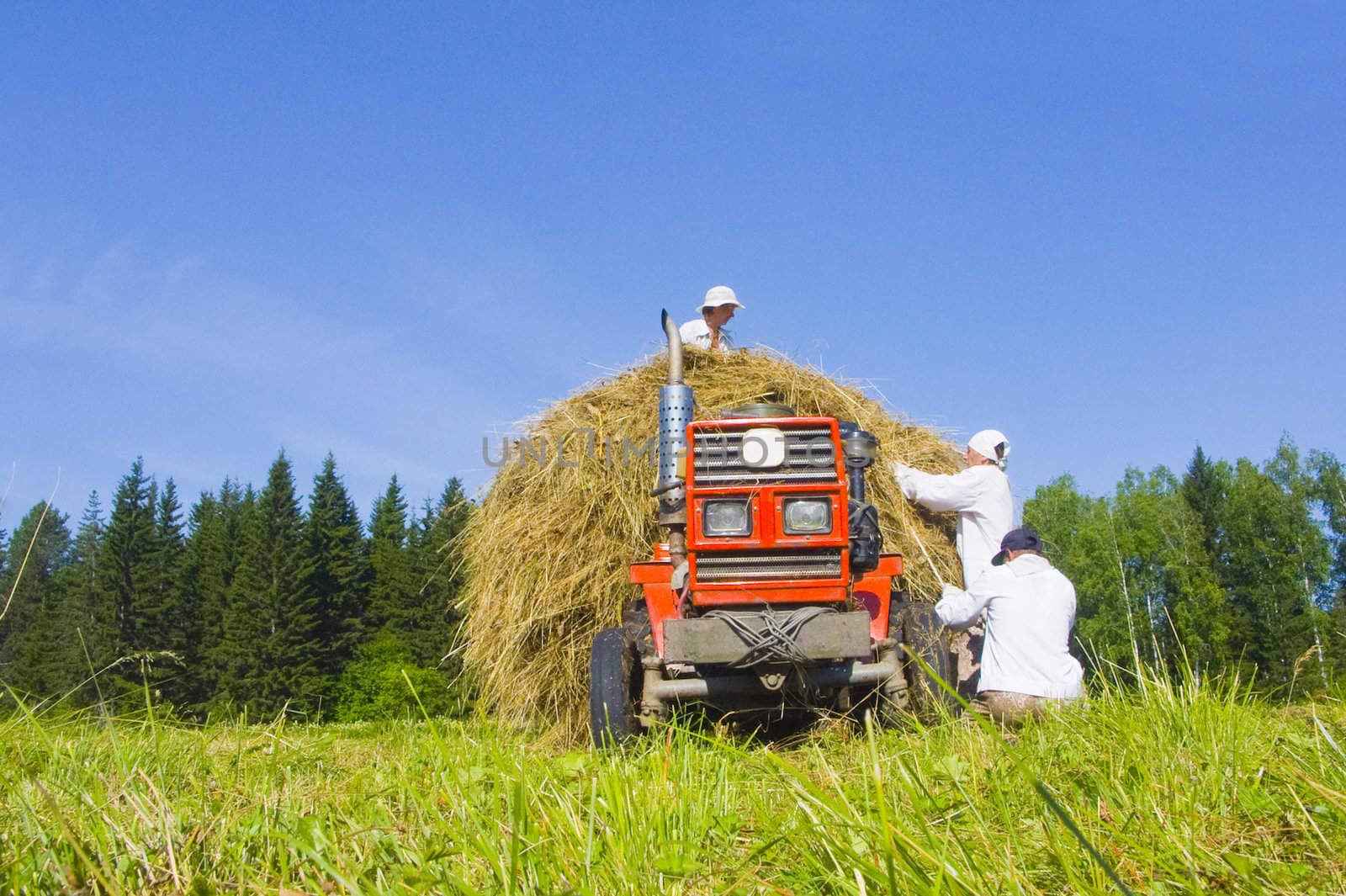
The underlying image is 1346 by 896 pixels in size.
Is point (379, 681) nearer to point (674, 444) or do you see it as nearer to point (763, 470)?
point (674, 444)

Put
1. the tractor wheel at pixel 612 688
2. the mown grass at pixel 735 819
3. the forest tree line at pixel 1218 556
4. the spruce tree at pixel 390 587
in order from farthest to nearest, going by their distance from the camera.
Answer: the spruce tree at pixel 390 587 → the forest tree line at pixel 1218 556 → the tractor wheel at pixel 612 688 → the mown grass at pixel 735 819

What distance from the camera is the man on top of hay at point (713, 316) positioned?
8633 millimetres

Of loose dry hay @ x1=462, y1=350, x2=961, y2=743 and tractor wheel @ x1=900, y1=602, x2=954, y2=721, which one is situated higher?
loose dry hay @ x1=462, y1=350, x2=961, y2=743

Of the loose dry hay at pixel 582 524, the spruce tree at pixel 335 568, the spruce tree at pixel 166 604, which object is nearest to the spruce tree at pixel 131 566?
the spruce tree at pixel 166 604

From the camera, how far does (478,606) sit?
306 inches

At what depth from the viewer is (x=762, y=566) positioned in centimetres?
612

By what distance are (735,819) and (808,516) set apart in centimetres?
329

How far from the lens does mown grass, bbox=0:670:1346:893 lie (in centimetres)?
232

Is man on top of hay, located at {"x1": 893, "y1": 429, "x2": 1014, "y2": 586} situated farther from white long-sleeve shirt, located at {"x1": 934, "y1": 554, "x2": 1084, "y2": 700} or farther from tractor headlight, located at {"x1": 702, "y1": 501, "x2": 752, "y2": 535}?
tractor headlight, located at {"x1": 702, "y1": 501, "x2": 752, "y2": 535}

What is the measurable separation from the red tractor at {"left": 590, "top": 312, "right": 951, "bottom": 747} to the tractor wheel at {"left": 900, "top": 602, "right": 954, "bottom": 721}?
10 millimetres

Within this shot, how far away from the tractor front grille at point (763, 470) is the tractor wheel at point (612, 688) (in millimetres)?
1092

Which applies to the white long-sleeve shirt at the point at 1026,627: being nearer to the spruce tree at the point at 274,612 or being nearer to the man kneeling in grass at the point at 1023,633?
the man kneeling in grass at the point at 1023,633

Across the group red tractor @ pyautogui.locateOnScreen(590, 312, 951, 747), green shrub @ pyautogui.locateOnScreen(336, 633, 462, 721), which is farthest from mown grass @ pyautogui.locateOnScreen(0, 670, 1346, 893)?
green shrub @ pyautogui.locateOnScreen(336, 633, 462, 721)

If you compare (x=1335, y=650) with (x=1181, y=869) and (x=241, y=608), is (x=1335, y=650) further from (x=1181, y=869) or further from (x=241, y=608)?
(x=241, y=608)
